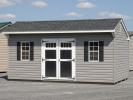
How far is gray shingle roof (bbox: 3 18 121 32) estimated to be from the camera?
66.5 ft

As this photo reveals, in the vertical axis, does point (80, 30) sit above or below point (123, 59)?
above

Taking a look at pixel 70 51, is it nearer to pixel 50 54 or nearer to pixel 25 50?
pixel 50 54

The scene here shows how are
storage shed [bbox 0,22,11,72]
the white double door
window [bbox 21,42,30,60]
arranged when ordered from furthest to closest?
storage shed [bbox 0,22,11,72]
window [bbox 21,42,30,60]
the white double door

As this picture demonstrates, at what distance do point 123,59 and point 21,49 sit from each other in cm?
583

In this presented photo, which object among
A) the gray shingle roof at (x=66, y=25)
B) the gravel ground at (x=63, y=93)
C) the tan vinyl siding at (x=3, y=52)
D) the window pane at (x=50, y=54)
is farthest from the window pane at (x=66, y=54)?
the tan vinyl siding at (x=3, y=52)

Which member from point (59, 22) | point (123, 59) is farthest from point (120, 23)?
point (59, 22)

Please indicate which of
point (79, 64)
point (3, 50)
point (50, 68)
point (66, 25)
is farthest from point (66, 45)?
point (3, 50)

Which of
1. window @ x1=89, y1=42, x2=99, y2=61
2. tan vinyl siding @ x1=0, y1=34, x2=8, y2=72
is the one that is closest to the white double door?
window @ x1=89, y1=42, x2=99, y2=61

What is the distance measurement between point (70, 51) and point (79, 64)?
88 cm

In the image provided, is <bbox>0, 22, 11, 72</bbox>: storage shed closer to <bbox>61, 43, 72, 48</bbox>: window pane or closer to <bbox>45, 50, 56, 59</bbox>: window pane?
<bbox>45, 50, 56, 59</bbox>: window pane

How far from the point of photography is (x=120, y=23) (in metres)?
21.2

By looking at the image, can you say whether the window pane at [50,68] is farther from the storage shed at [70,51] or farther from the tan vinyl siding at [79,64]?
the tan vinyl siding at [79,64]

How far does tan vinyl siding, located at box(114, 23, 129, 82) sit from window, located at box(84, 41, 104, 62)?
0.74 metres

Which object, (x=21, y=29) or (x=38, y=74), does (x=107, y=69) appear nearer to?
(x=38, y=74)
